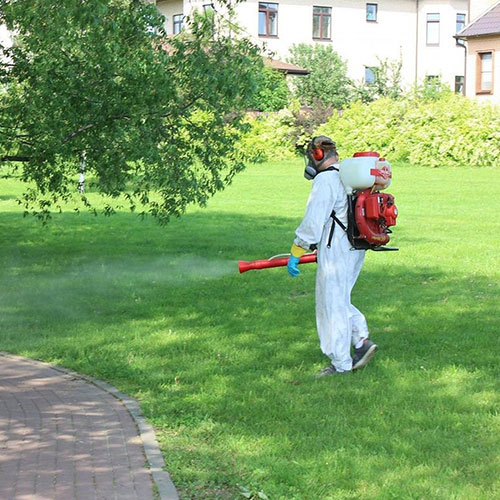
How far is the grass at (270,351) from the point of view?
18.9 ft

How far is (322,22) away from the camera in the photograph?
6028 cm

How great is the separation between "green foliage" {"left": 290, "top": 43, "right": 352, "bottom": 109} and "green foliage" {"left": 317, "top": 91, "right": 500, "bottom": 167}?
54.4 ft

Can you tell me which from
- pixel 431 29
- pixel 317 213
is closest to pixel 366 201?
pixel 317 213

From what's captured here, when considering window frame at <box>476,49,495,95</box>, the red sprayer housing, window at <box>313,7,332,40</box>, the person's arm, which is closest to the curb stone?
the person's arm

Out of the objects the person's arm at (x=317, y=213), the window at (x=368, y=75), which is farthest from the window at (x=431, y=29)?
the person's arm at (x=317, y=213)

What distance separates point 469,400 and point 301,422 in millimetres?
1312

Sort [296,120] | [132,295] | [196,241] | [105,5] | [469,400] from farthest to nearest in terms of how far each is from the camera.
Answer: [296,120] < [196,241] < [132,295] < [105,5] < [469,400]

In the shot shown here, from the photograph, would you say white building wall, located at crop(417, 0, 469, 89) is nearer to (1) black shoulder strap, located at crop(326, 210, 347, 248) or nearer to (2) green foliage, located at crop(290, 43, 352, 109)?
(2) green foliage, located at crop(290, 43, 352, 109)

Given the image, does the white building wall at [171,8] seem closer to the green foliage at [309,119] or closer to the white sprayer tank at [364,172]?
the green foliage at [309,119]

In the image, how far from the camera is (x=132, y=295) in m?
12.1

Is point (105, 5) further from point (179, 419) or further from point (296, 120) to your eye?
point (296, 120)

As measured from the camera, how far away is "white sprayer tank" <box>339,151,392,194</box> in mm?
7602

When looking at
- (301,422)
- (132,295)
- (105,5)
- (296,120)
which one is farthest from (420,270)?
(296,120)

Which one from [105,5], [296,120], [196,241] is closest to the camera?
[105,5]
